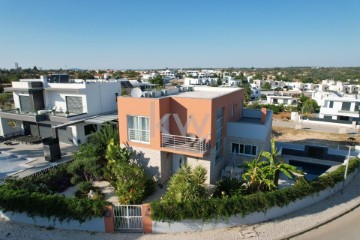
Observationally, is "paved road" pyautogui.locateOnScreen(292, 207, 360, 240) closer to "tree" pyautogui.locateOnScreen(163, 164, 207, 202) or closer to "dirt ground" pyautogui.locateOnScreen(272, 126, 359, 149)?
"tree" pyautogui.locateOnScreen(163, 164, 207, 202)

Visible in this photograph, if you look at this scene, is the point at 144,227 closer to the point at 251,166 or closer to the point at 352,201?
the point at 251,166

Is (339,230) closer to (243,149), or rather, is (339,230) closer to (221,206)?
(221,206)

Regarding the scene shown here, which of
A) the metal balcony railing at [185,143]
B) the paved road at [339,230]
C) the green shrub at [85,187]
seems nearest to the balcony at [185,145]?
the metal balcony railing at [185,143]

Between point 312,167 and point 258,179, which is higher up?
point 258,179

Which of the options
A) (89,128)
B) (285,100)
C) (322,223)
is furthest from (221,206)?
(285,100)

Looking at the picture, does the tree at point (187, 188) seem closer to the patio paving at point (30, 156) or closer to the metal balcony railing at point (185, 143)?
the metal balcony railing at point (185, 143)

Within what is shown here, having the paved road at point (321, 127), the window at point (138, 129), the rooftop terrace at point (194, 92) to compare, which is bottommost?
the paved road at point (321, 127)

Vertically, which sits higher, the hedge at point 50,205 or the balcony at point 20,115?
the balcony at point 20,115
